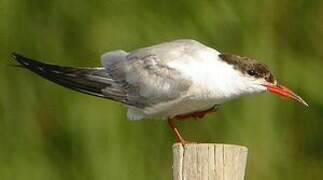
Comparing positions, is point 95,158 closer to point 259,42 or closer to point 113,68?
point 259,42

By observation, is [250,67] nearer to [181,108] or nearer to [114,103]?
[181,108]

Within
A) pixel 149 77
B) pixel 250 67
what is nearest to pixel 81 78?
pixel 149 77

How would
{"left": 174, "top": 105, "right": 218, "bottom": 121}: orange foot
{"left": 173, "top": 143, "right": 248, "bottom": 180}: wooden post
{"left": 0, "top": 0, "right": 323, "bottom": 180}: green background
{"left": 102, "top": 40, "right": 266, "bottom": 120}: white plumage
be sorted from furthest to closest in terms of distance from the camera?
{"left": 0, "top": 0, "right": 323, "bottom": 180}: green background → {"left": 174, "top": 105, "right": 218, "bottom": 121}: orange foot → {"left": 102, "top": 40, "right": 266, "bottom": 120}: white plumage → {"left": 173, "top": 143, "right": 248, "bottom": 180}: wooden post

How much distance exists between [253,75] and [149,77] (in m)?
0.28

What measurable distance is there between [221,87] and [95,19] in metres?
1.57

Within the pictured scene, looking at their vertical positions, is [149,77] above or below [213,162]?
above

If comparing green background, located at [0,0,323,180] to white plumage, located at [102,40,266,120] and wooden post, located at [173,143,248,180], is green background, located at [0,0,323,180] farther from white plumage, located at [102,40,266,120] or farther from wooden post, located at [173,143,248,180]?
wooden post, located at [173,143,248,180]

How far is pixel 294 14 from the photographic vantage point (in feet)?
16.3

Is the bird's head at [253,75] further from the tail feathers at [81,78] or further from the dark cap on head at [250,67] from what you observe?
the tail feathers at [81,78]

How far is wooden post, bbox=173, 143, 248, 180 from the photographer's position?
9.77ft

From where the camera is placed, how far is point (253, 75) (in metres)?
3.39

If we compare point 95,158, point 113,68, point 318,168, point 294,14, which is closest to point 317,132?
point 318,168

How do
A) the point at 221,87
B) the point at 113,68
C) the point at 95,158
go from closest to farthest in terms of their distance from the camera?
the point at 221,87 → the point at 113,68 → the point at 95,158

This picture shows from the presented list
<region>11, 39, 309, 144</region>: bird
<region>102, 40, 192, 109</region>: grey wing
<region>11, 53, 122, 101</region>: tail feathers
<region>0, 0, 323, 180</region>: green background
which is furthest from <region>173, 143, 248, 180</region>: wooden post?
<region>0, 0, 323, 180</region>: green background
